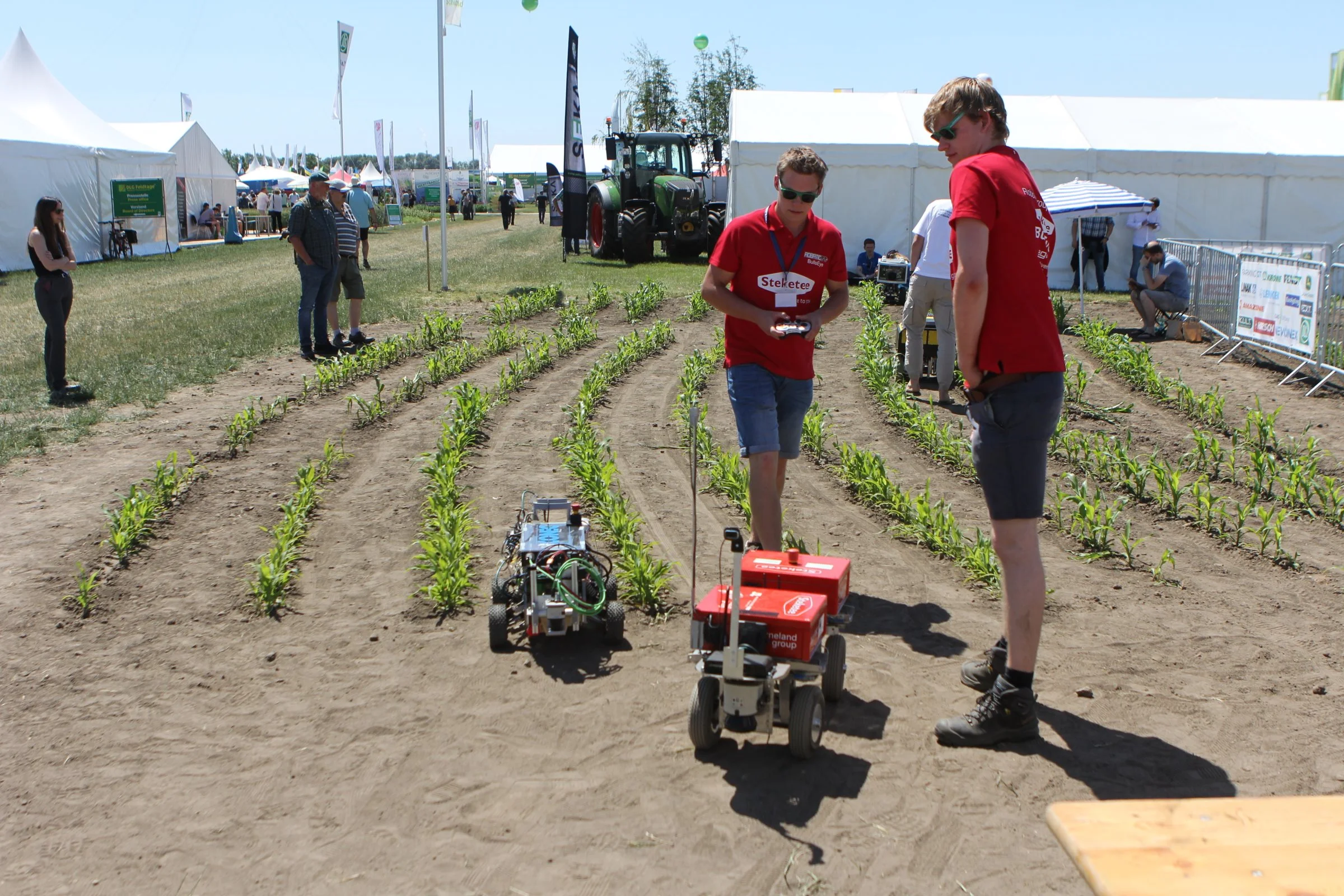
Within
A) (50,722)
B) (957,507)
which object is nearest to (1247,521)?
(957,507)

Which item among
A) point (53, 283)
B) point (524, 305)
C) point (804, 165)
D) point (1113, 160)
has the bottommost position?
point (524, 305)

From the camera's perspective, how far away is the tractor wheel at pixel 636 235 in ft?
77.2

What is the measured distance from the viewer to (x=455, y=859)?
3049mm

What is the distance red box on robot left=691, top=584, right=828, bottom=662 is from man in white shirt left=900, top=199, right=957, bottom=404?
5647mm

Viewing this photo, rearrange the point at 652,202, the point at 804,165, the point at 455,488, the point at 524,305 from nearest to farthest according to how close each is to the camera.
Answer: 1. the point at 804,165
2. the point at 455,488
3. the point at 524,305
4. the point at 652,202

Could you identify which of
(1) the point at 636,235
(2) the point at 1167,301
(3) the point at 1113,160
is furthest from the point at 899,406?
(1) the point at 636,235

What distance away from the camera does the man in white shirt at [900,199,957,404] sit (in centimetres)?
880

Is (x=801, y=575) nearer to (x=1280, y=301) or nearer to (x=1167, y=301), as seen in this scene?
(x=1280, y=301)

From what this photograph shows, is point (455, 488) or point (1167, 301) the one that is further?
point (1167, 301)

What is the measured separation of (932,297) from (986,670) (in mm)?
5730

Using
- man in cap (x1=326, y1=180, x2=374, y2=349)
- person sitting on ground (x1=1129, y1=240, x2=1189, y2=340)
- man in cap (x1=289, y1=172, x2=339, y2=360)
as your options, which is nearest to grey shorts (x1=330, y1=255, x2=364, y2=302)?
man in cap (x1=326, y1=180, x2=374, y2=349)

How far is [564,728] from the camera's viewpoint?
12.5 feet

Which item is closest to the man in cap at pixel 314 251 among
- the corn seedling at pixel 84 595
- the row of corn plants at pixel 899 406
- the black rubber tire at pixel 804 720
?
the row of corn plants at pixel 899 406

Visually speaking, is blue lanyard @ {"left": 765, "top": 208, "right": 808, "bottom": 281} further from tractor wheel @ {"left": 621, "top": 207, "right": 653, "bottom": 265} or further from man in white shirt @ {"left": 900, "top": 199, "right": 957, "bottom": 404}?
tractor wheel @ {"left": 621, "top": 207, "right": 653, "bottom": 265}
